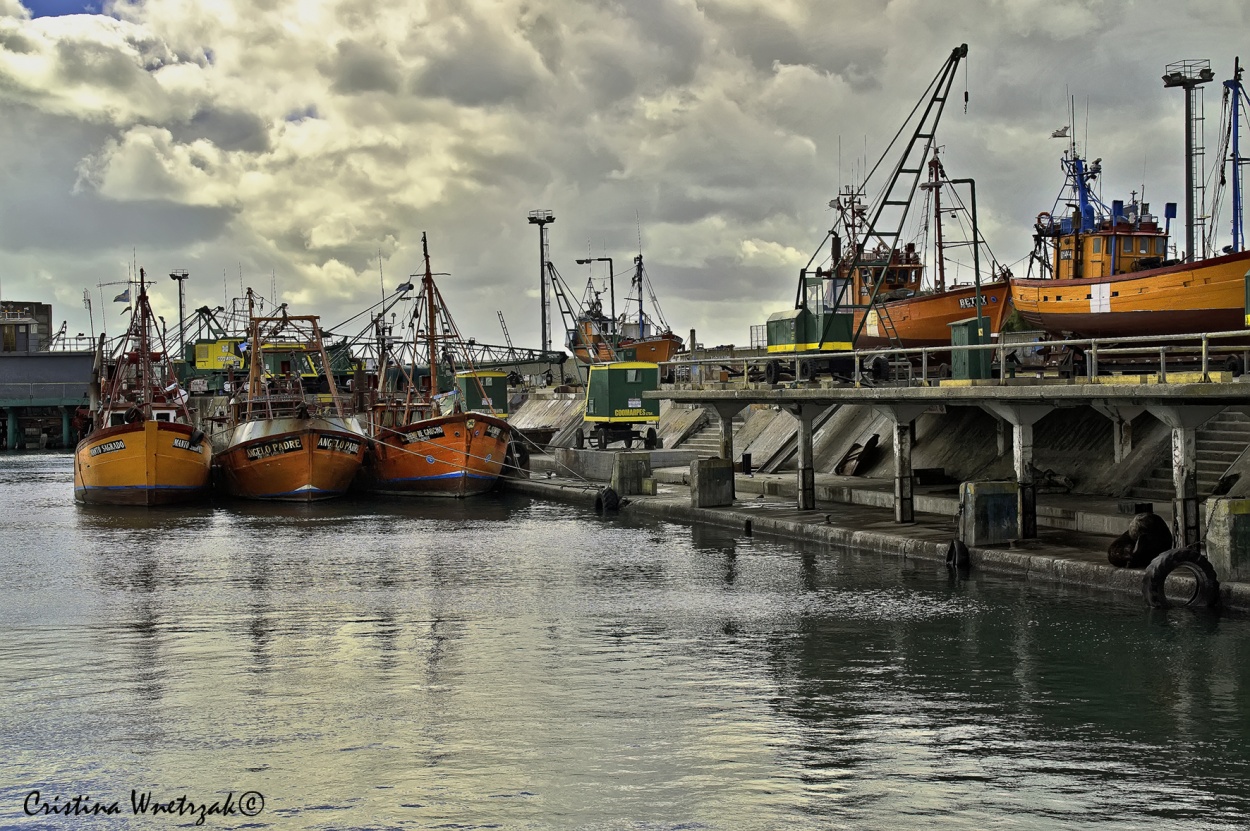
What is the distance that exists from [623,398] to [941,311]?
13437 millimetres

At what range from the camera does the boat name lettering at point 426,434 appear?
4938 cm

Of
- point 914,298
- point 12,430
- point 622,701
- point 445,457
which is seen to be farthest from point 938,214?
point 12,430

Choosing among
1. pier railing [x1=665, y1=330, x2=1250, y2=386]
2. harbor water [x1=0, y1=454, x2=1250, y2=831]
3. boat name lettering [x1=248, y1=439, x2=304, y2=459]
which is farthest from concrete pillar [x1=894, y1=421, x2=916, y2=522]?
boat name lettering [x1=248, y1=439, x2=304, y2=459]

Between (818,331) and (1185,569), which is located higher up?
(818,331)

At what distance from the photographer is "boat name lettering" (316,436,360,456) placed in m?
47.9

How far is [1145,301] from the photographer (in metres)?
39.6

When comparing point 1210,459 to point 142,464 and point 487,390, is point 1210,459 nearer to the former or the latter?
point 142,464

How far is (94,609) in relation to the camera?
2364 centimetres

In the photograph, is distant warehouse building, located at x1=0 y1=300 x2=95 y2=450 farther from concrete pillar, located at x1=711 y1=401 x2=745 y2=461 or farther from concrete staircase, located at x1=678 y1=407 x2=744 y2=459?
concrete pillar, located at x1=711 y1=401 x2=745 y2=461

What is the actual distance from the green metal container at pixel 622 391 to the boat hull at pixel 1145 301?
48.2 feet

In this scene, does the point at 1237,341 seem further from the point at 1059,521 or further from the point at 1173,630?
the point at 1173,630

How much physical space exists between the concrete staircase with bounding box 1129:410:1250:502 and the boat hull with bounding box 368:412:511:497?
2711cm

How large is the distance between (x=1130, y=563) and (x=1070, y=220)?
3118cm

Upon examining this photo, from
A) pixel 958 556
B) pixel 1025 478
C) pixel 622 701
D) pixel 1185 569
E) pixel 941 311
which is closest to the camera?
pixel 622 701
